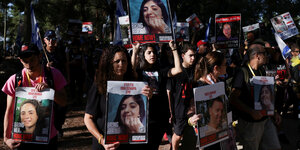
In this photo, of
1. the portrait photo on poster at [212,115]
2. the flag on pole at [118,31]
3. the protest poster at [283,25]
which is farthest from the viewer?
the protest poster at [283,25]

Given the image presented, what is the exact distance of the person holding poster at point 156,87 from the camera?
11.3ft

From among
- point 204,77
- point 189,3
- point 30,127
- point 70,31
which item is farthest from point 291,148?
point 189,3

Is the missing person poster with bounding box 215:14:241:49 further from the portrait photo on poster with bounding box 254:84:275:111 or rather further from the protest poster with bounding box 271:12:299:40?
the portrait photo on poster with bounding box 254:84:275:111

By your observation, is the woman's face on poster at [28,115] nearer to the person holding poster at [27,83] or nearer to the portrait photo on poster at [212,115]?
the person holding poster at [27,83]

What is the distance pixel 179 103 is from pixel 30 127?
205 cm

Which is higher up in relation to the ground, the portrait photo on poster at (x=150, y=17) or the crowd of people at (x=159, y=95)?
the portrait photo on poster at (x=150, y=17)

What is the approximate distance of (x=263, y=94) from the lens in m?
3.52

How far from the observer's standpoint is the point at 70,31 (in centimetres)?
854

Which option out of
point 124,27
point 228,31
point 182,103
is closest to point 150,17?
point 182,103

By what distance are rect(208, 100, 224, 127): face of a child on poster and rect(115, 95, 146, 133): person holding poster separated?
27.7 inches

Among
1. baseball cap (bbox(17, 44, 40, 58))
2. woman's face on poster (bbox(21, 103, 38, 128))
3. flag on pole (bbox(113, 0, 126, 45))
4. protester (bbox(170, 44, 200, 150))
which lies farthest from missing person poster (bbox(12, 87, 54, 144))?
flag on pole (bbox(113, 0, 126, 45))

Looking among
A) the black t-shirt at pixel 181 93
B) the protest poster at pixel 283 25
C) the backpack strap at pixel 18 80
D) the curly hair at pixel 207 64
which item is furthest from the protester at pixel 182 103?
the protest poster at pixel 283 25

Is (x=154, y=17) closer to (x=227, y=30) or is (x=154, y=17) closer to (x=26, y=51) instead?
(x=26, y=51)

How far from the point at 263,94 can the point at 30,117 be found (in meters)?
2.74
